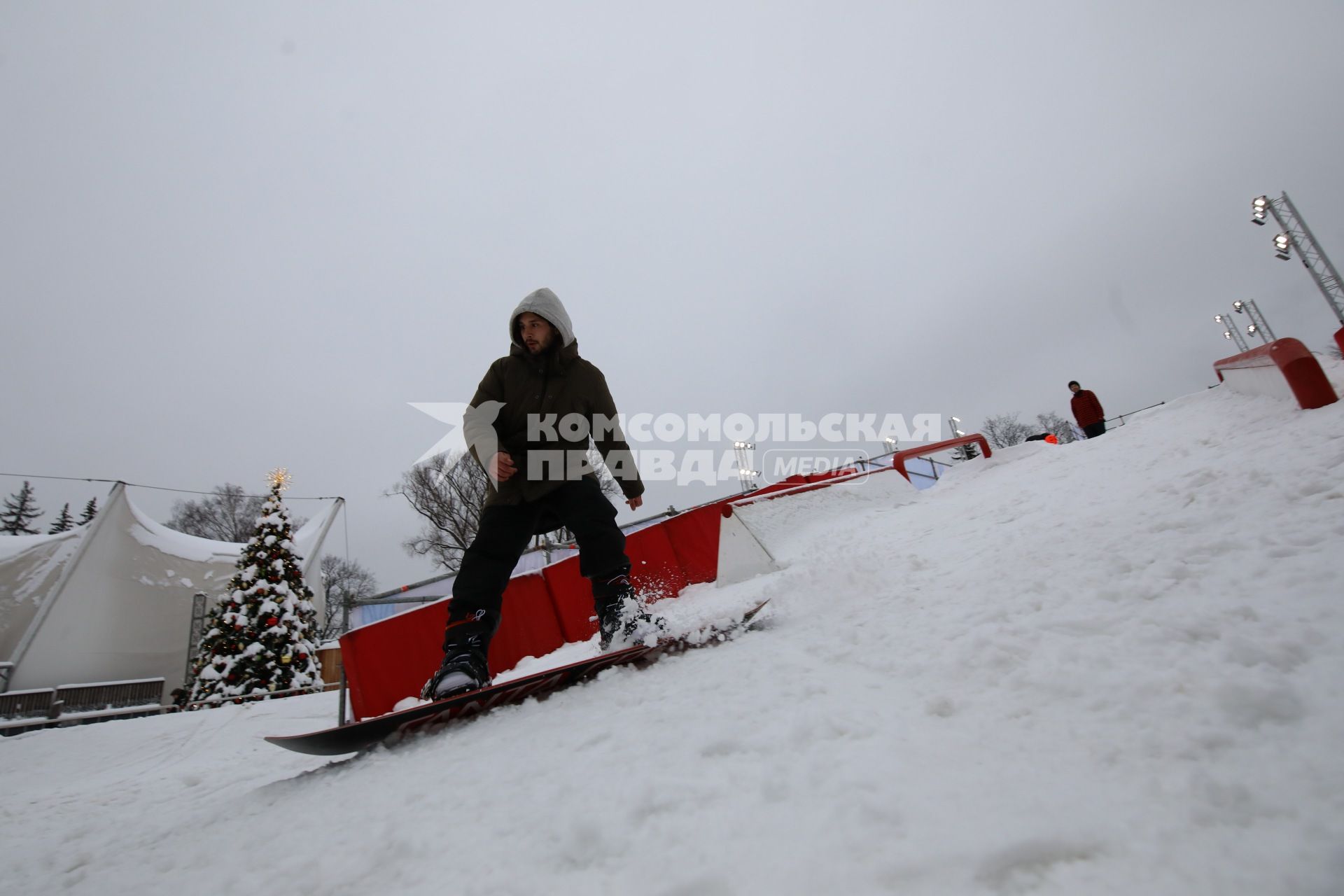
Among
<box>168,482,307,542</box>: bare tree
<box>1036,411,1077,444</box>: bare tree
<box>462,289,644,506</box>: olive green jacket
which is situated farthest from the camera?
<box>1036,411,1077,444</box>: bare tree

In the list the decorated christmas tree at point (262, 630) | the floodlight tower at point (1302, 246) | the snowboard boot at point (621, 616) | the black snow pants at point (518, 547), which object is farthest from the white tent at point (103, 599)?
the floodlight tower at point (1302, 246)

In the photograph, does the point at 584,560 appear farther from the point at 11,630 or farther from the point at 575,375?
the point at 11,630

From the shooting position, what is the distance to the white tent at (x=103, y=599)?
10.2 m

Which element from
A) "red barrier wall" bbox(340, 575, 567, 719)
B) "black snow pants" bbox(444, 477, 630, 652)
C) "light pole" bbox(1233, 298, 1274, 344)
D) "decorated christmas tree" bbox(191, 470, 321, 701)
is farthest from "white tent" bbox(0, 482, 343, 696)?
"light pole" bbox(1233, 298, 1274, 344)

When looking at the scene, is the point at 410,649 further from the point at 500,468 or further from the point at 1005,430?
the point at 1005,430

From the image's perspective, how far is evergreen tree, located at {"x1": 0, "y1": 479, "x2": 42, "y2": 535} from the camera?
36.8 meters

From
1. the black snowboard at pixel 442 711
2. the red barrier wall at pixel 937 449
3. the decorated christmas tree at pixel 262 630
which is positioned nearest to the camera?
the black snowboard at pixel 442 711

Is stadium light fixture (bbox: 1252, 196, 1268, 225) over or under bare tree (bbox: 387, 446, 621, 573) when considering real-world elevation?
over

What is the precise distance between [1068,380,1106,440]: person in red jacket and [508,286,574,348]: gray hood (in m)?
10.6

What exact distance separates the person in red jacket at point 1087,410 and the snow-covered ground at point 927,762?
917cm

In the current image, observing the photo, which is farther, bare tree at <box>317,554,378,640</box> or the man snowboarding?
bare tree at <box>317,554,378,640</box>

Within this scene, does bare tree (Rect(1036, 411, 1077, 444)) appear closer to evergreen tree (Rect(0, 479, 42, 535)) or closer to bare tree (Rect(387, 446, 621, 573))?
bare tree (Rect(387, 446, 621, 573))

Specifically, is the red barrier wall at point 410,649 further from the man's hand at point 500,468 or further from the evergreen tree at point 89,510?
Answer: the evergreen tree at point 89,510

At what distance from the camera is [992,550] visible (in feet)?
7.22
